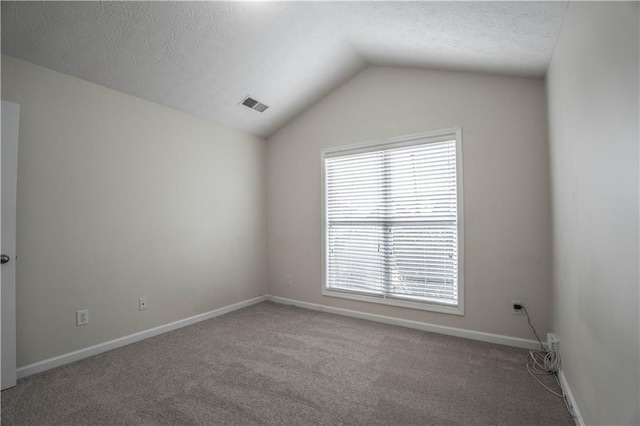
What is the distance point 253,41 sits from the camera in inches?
114

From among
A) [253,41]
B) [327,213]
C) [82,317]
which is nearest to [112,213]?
[82,317]

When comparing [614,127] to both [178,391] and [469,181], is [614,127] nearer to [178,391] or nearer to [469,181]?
[469,181]

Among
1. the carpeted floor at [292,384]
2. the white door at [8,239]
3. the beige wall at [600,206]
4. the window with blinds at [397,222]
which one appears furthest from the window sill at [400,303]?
the white door at [8,239]

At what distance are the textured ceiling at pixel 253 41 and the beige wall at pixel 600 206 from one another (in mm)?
447

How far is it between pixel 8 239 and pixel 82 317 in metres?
0.88

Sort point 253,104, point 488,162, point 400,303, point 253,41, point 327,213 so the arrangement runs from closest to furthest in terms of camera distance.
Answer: point 253,41, point 488,162, point 400,303, point 253,104, point 327,213

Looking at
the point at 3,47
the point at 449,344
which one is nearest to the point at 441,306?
the point at 449,344

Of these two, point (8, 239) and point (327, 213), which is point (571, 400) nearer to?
point (327, 213)

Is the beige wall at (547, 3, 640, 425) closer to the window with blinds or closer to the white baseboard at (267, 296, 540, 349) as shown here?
the white baseboard at (267, 296, 540, 349)

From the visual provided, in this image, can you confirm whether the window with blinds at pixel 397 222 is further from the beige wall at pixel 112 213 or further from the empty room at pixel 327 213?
the beige wall at pixel 112 213

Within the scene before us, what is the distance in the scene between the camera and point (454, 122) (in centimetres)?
334

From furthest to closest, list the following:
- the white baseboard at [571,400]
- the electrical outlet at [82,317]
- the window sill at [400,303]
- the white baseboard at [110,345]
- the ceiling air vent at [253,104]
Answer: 1. the ceiling air vent at [253,104]
2. the window sill at [400,303]
3. the electrical outlet at [82,317]
4. the white baseboard at [110,345]
5. the white baseboard at [571,400]

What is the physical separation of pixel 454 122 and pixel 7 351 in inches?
169

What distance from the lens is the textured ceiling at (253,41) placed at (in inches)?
88.5
